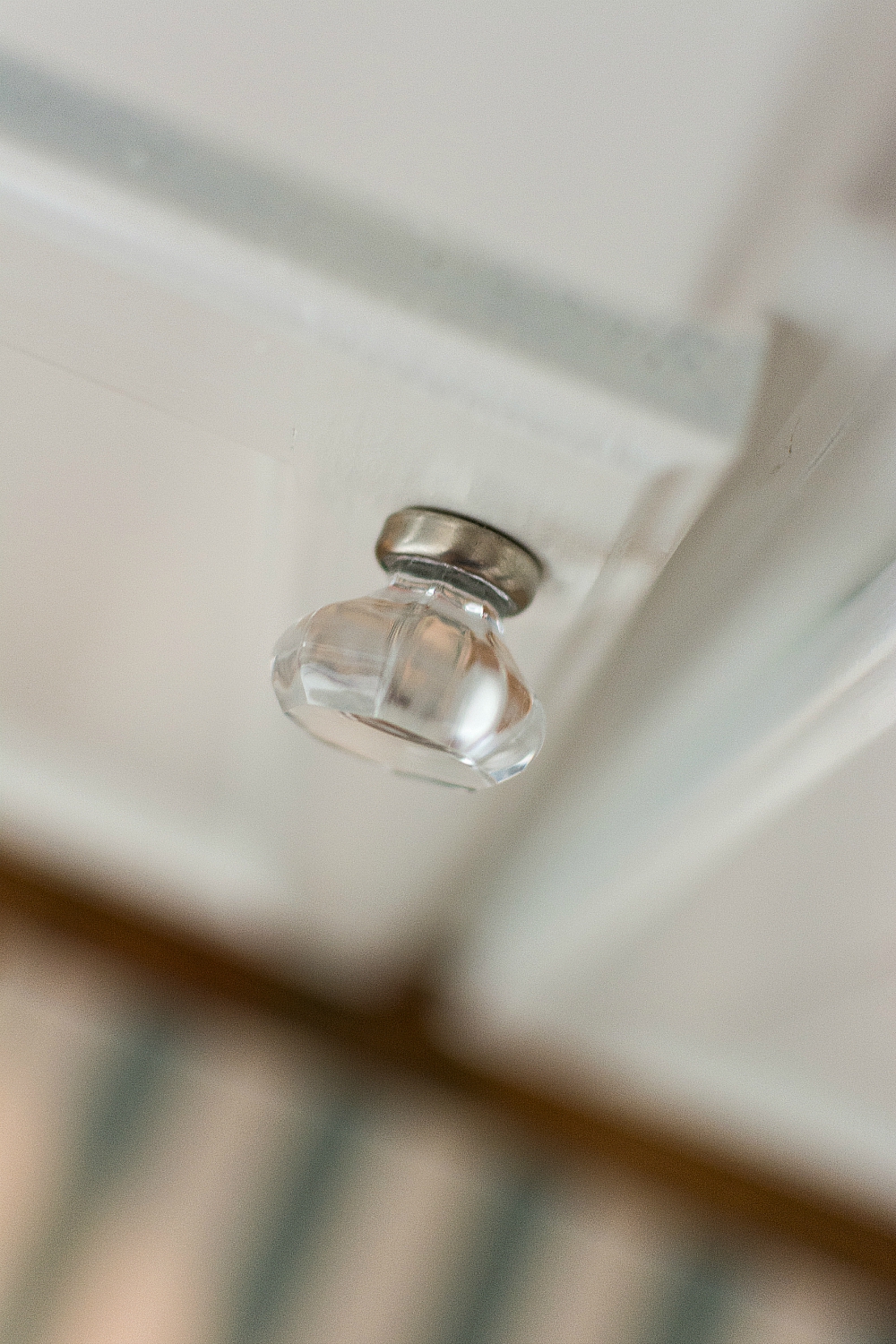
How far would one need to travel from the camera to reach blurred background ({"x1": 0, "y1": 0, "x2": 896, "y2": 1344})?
0.14 metres

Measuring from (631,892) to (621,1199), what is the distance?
531mm

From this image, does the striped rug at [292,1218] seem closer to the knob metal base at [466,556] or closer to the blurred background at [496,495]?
the blurred background at [496,495]

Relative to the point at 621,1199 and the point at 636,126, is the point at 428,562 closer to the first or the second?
the point at 636,126

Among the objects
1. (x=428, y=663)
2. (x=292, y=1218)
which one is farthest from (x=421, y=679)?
(x=292, y=1218)

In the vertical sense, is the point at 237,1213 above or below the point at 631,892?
below

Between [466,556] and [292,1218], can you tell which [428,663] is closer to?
[466,556]

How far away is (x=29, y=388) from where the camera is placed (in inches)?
9.5

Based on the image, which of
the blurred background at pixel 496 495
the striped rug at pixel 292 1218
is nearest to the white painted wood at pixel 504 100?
the blurred background at pixel 496 495

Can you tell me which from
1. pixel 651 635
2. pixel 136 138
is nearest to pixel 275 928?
pixel 651 635

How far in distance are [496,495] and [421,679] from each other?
0.12 feet

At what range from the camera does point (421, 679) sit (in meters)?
0.19

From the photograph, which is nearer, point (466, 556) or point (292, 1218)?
point (466, 556)

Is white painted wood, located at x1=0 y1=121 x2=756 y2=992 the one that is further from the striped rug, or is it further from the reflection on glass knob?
the striped rug

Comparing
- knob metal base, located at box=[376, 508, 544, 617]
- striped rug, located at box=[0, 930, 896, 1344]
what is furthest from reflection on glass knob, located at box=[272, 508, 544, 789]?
striped rug, located at box=[0, 930, 896, 1344]
